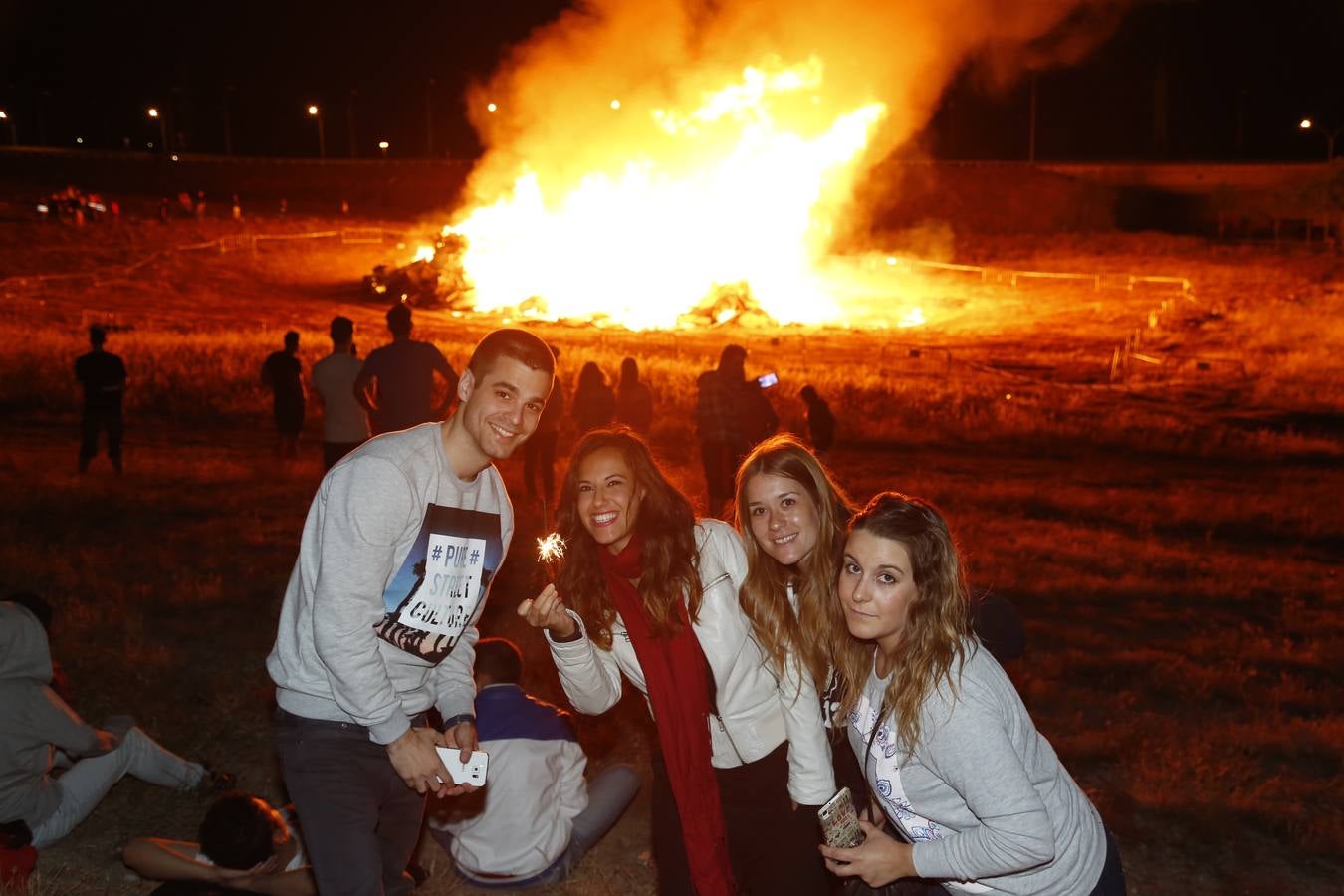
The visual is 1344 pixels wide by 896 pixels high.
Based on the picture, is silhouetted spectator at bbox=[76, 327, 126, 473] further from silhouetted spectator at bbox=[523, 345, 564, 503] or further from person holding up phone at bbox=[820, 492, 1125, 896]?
person holding up phone at bbox=[820, 492, 1125, 896]

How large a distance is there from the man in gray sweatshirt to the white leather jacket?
0.39 m

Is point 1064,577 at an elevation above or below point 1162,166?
below

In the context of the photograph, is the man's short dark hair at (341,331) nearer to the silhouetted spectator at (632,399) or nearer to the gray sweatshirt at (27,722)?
the silhouetted spectator at (632,399)

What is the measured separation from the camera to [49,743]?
4.91 metres

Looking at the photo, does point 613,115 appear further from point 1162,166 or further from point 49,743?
point 49,743

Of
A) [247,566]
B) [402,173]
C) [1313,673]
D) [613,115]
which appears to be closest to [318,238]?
[613,115]

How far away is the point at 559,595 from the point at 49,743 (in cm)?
271

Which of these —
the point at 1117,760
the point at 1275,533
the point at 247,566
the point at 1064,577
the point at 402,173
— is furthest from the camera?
the point at 402,173

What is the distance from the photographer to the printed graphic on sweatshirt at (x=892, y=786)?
9.85 feet

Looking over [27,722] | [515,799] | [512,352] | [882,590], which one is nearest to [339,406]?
[27,722]

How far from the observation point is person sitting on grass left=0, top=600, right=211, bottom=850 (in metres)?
4.68

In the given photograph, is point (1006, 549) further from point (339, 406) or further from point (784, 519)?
point (784, 519)

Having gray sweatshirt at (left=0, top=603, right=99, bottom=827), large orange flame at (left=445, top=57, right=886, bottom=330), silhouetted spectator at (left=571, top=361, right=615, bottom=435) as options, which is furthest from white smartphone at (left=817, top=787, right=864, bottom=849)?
large orange flame at (left=445, top=57, right=886, bottom=330)

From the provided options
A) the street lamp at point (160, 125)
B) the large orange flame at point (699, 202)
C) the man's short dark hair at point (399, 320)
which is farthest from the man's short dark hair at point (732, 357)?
the street lamp at point (160, 125)
